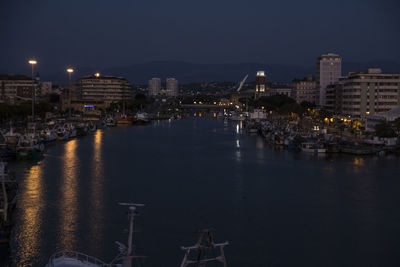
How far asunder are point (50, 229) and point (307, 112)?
30.0 metres

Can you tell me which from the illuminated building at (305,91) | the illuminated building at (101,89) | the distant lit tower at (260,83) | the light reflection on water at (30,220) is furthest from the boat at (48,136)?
the distant lit tower at (260,83)

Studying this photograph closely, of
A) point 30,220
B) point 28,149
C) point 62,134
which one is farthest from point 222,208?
point 62,134

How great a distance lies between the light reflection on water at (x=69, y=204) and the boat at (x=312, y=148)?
773 centimetres

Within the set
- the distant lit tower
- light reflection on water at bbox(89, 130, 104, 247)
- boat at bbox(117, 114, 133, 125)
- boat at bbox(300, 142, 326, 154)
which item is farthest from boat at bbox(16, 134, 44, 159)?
the distant lit tower

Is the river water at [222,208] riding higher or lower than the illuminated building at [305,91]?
lower

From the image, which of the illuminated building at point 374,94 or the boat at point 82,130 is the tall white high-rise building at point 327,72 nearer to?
the illuminated building at point 374,94

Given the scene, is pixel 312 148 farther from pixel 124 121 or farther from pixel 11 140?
pixel 124 121

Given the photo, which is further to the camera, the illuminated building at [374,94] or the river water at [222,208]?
the illuminated building at [374,94]

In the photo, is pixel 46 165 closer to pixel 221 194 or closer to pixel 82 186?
pixel 82 186

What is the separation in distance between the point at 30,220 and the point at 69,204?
3.82 feet

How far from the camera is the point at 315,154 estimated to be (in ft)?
52.5

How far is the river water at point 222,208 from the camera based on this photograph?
20.7 ft

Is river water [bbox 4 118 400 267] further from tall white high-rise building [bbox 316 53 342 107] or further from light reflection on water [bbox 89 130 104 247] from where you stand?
tall white high-rise building [bbox 316 53 342 107]

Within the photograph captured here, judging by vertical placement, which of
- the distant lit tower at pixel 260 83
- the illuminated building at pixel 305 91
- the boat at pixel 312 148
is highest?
the distant lit tower at pixel 260 83
